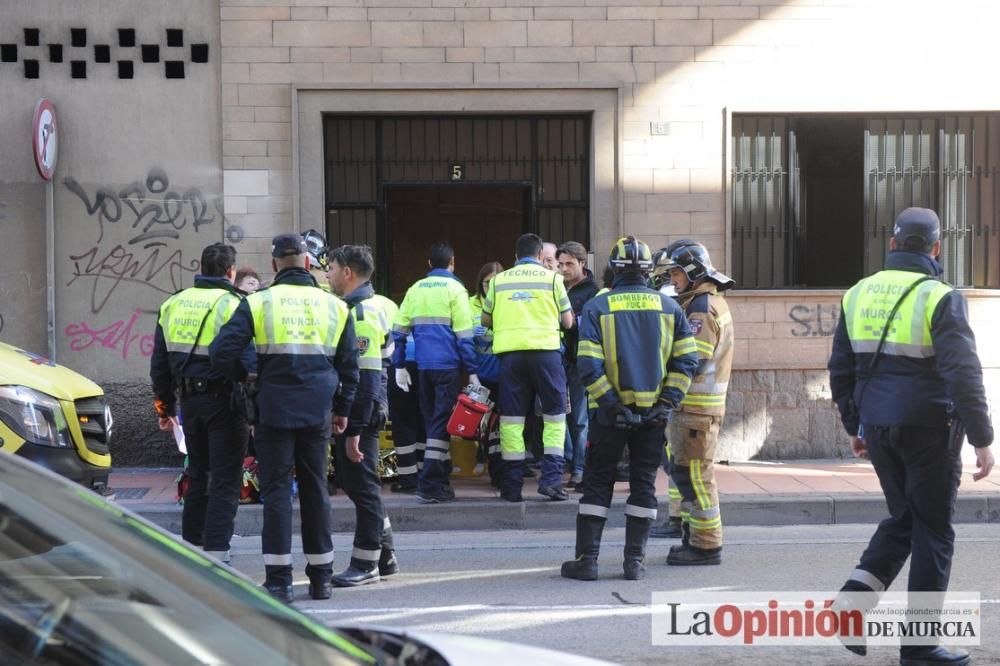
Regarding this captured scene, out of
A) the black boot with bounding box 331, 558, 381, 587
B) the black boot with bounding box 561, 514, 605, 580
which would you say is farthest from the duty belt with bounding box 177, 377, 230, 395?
the black boot with bounding box 561, 514, 605, 580

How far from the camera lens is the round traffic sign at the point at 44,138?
11.0 meters

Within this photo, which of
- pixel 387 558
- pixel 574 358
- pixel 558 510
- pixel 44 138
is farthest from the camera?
pixel 44 138

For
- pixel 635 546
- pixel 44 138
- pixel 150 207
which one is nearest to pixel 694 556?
pixel 635 546

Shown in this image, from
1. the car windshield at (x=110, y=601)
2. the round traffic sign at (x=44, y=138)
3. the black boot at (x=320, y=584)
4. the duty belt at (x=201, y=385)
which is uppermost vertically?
the round traffic sign at (x=44, y=138)

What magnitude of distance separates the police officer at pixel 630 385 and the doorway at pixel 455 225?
16.8 ft

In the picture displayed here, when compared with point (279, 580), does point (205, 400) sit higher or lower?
higher

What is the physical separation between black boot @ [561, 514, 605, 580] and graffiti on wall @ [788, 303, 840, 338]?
5378 mm

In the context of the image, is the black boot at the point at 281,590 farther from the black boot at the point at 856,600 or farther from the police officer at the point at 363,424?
the black boot at the point at 856,600

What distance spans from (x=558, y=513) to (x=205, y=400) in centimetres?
320

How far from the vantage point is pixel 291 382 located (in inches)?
258

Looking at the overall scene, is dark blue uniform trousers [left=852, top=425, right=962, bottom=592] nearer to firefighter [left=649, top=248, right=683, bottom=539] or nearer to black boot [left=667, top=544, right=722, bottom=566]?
black boot [left=667, top=544, right=722, bottom=566]

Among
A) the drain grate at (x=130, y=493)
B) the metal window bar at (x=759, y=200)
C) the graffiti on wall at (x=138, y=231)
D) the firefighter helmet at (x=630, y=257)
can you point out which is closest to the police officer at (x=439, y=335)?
the drain grate at (x=130, y=493)

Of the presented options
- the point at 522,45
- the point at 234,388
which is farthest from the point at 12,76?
the point at 234,388

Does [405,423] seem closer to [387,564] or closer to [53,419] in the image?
[387,564]
